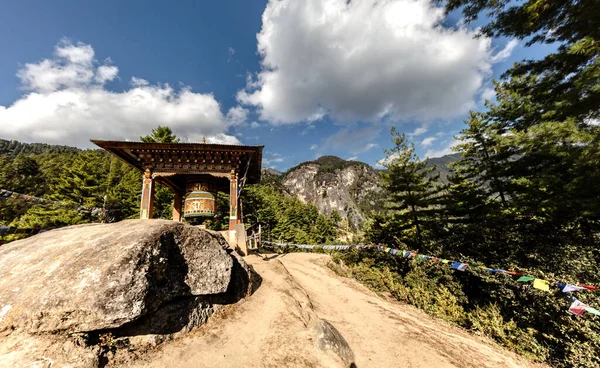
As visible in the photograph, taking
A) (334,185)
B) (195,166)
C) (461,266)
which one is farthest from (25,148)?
(461,266)

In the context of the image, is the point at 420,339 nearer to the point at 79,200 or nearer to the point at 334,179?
the point at 79,200

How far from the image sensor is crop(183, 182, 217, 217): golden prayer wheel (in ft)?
39.4

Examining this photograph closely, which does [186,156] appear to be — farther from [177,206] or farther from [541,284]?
[541,284]

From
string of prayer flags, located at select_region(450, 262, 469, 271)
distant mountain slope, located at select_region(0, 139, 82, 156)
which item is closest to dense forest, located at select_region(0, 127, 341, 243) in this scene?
string of prayer flags, located at select_region(450, 262, 469, 271)

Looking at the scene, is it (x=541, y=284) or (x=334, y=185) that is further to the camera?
(x=334, y=185)

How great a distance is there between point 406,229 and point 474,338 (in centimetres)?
1070

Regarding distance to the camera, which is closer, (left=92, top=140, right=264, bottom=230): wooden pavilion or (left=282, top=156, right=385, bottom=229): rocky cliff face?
(left=92, top=140, right=264, bottom=230): wooden pavilion

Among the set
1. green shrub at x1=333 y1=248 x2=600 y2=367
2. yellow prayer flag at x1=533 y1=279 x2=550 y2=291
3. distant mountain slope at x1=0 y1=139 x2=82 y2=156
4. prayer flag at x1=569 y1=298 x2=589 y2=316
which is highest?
distant mountain slope at x1=0 y1=139 x2=82 y2=156

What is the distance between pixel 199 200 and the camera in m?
12.1

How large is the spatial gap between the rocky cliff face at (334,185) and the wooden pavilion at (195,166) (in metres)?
136

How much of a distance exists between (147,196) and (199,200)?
252 centimetres

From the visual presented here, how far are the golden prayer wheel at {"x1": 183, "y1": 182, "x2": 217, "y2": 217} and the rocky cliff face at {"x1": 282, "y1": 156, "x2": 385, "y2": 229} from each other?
13578 cm

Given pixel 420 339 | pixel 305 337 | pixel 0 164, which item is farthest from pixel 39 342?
pixel 0 164

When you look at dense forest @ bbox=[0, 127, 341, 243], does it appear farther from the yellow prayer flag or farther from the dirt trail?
the yellow prayer flag
